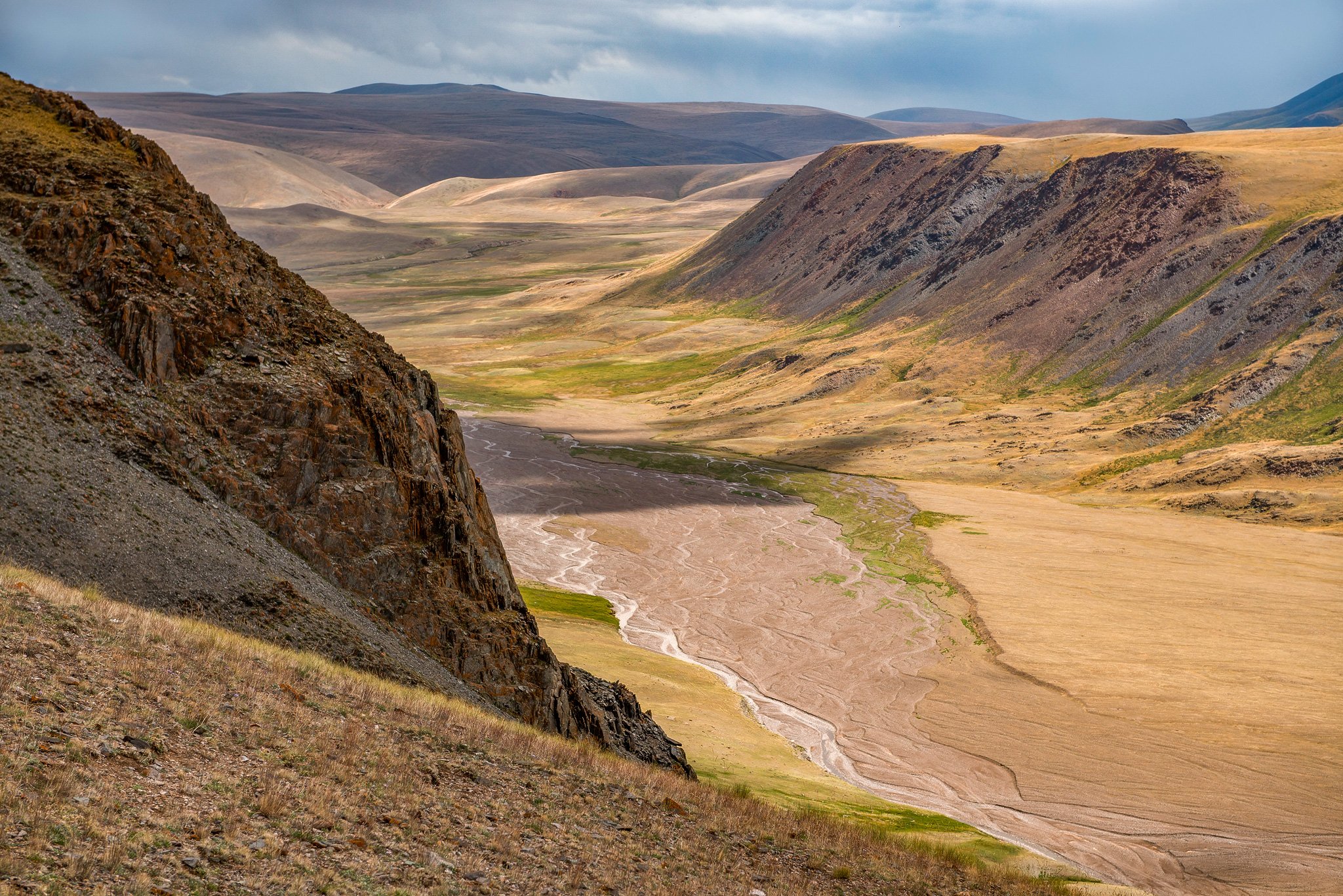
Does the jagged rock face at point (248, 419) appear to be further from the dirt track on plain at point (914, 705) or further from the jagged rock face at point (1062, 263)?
the jagged rock face at point (1062, 263)

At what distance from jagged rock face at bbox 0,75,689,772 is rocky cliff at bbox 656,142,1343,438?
83300 millimetres

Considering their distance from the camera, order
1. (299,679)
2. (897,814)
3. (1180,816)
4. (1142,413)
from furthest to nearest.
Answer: (1142,413) < (1180,816) < (897,814) < (299,679)

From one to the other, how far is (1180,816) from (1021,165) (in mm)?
140142

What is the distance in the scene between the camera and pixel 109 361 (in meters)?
25.1

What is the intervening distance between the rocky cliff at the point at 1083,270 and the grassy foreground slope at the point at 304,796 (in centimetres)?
8573

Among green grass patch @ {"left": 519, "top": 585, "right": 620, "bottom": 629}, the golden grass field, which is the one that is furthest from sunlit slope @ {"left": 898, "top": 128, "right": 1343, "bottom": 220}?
green grass patch @ {"left": 519, "top": 585, "right": 620, "bottom": 629}

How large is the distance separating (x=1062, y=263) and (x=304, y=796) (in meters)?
130

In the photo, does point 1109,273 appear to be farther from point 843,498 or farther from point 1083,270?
point 843,498

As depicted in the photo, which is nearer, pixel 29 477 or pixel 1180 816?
pixel 29 477

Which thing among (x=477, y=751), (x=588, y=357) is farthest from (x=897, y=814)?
(x=588, y=357)

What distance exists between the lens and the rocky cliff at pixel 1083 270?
4021 inches

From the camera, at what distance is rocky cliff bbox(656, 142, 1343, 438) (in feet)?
335

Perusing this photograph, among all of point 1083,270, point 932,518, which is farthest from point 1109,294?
point 932,518

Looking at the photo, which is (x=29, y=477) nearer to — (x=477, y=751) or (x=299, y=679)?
(x=299, y=679)
